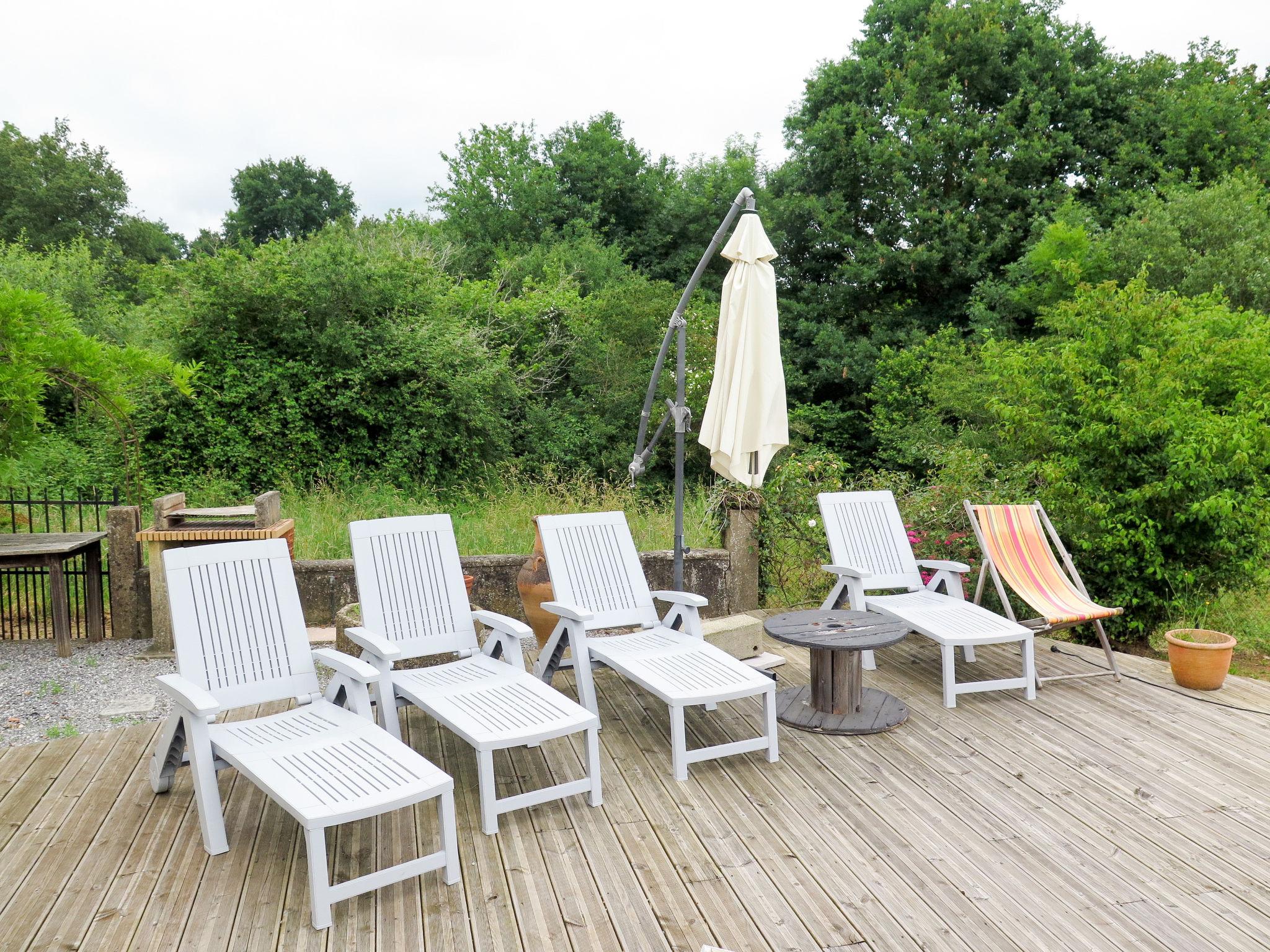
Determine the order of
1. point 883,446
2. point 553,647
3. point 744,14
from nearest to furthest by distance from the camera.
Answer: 1. point 553,647
2. point 883,446
3. point 744,14

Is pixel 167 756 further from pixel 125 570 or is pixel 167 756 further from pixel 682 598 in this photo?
pixel 125 570

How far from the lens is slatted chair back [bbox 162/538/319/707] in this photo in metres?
3.41

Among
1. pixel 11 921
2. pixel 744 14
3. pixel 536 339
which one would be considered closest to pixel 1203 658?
pixel 11 921

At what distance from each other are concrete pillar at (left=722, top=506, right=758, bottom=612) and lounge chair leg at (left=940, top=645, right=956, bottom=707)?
197cm

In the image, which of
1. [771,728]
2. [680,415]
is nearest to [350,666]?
[771,728]

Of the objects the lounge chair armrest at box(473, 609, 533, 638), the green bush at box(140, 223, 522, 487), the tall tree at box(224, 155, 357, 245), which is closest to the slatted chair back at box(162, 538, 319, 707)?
the lounge chair armrest at box(473, 609, 533, 638)

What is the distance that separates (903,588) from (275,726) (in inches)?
142

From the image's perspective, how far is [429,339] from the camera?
10.9 meters

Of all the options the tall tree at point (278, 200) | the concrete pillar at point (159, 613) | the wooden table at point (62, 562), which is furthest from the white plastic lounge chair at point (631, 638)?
the tall tree at point (278, 200)

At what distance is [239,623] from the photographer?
139 inches

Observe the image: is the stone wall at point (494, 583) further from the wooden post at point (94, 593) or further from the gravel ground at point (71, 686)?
the gravel ground at point (71, 686)

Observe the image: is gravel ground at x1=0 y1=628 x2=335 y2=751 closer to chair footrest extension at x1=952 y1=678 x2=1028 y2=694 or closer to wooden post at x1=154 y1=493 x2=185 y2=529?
wooden post at x1=154 y1=493 x2=185 y2=529

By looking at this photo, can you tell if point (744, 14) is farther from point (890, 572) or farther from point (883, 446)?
point (890, 572)

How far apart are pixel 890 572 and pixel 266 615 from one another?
3485mm
